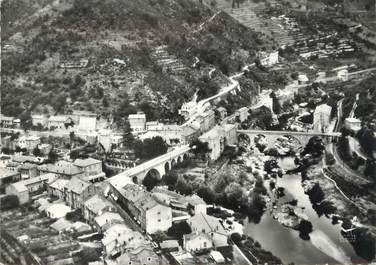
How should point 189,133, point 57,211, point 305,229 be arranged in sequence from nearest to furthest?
point 57,211 < point 305,229 < point 189,133

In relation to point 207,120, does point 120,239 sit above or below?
below

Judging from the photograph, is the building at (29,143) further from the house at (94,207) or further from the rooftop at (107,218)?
the rooftop at (107,218)

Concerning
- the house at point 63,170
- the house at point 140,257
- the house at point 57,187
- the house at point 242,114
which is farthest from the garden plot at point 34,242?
the house at point 242,114

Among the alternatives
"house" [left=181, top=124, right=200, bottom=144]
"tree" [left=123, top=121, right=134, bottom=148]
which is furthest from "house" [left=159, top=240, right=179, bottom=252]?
"house" [left=181, top=124, right=200, bottom=144]

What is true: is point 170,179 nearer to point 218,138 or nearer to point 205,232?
point 218,138

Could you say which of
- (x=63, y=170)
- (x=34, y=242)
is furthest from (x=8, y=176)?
(x=34, y=242)

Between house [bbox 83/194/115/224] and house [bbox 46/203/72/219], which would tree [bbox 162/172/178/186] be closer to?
house [bbox 83/194/115/224]

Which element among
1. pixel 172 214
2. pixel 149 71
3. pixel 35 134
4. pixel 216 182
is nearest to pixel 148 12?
pixel 149 71
